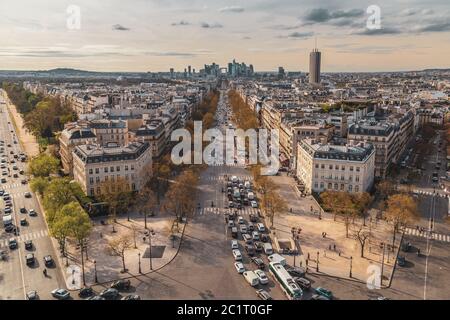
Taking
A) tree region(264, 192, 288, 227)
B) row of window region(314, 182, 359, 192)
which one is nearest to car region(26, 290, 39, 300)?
tree region(264, 192, 288, 227)

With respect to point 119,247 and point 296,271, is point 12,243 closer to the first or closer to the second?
point 119,247

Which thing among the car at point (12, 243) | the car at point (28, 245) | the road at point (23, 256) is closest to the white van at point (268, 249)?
the road at point (23, 256)

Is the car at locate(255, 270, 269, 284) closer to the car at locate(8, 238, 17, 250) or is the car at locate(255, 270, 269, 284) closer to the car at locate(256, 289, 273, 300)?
the car at locate(256, 289, 273, 300)

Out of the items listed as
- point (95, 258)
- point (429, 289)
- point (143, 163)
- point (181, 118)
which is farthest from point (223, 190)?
point (181, 118)

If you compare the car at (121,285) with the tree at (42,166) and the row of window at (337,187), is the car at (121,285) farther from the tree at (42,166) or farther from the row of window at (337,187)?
the tree at (42,166)

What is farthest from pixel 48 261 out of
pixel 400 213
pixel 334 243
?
pixel 400 213
